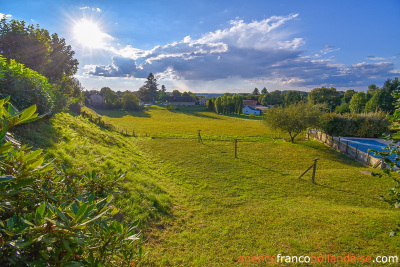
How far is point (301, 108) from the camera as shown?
21.9m

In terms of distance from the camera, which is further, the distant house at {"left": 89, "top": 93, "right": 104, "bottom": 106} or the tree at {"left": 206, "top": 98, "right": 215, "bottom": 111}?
the tree at {"left": 206, "top": 98, "right": 215, "bottom": 111}

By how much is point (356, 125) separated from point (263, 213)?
1027 inches

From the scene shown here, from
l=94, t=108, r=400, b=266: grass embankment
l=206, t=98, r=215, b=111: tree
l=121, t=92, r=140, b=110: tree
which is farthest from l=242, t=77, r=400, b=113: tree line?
l=121, t=92, r=140, b=110: tree

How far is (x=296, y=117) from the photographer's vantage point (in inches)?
838

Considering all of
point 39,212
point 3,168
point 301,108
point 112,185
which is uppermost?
point 301,108

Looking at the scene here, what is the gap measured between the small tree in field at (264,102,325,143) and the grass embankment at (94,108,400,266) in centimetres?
718

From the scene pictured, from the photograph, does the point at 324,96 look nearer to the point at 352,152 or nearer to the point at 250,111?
the point at 250,111

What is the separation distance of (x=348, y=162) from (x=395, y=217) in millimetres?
11407

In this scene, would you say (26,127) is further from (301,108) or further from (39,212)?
(301,108)

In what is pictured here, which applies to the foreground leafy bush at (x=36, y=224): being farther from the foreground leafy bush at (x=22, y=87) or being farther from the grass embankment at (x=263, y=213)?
the foreground leafy bush at (x=22, y=87)

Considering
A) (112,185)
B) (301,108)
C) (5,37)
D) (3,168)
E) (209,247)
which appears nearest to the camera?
(3,168)

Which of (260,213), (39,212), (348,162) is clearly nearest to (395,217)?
(260,213)

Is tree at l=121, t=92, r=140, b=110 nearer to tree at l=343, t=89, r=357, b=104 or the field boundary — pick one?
the field boundary

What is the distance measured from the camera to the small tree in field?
→ 21094 mm
